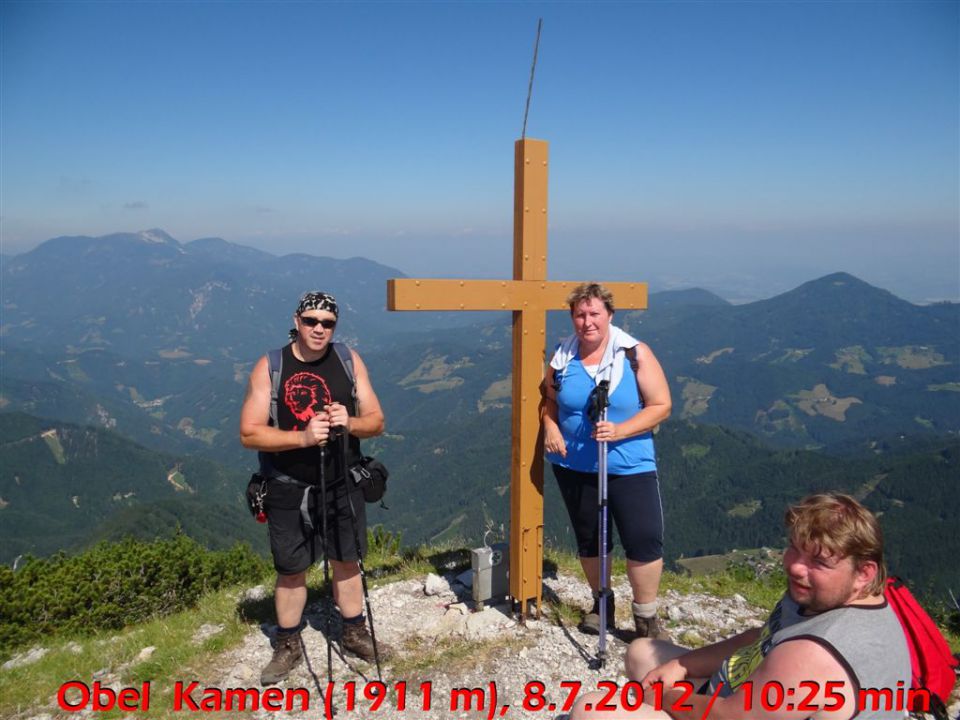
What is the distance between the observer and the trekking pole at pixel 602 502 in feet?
14.0

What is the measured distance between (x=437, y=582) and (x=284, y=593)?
6.22ft

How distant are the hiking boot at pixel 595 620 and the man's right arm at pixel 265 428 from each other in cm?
262

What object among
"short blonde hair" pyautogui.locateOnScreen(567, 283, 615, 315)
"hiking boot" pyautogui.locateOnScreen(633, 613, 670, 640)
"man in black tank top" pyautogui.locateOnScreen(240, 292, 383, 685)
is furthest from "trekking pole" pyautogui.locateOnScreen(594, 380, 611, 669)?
"man in black tank top" pyautogui.locateOnScreen(240, 292, 383, 685)

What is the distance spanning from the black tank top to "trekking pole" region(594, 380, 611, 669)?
5.72ft

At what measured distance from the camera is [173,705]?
422 cm

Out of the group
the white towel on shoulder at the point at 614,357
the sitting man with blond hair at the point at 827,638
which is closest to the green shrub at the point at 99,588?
the white towel on shoulder at the point at 614,357

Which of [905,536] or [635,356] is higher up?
[635,356]

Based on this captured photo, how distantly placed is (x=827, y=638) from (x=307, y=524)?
329 cm

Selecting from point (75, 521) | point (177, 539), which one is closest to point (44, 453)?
point (75, 521)

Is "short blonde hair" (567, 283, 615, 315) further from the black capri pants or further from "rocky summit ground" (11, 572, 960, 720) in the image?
"rocky summit ground" (11, 572, 960, 720)

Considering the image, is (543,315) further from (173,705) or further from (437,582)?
(173,705)

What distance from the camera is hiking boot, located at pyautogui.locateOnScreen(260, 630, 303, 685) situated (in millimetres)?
4426

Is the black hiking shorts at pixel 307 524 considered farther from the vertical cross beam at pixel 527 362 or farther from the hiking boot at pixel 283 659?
the vertical cross beam at pixel 527 362

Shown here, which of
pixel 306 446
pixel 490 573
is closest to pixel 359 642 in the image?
pixel 490 573
